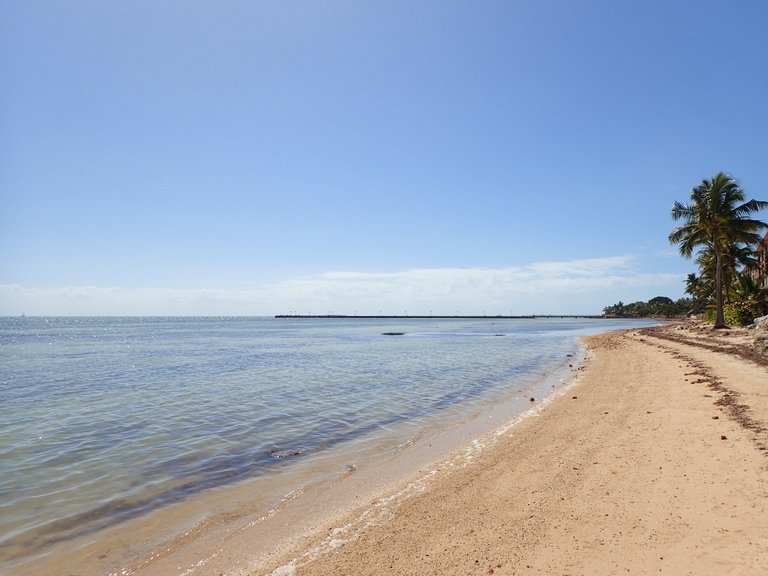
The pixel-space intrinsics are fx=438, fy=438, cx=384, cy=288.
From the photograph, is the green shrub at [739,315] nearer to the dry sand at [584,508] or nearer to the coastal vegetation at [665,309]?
the dry sand at [584,508]

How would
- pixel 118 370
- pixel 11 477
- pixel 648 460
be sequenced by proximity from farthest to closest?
pixel 118 370 < pixel 11 477 < pixel 648 460

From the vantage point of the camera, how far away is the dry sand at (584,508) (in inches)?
188

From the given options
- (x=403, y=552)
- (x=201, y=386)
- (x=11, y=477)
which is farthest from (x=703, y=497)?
(x=201, y=386)

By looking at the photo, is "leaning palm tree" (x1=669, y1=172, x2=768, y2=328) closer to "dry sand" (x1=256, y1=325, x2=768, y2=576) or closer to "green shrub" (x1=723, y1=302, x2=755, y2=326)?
"green shrub" (x1=723, y1=302, x2=755, y2=326)

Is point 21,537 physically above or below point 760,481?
below

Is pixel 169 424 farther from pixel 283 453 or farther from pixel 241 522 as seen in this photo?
pixel 241 522

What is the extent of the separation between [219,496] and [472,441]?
587 centimetres

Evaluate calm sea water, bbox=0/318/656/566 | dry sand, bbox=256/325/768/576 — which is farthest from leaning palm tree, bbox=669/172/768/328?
dry sand, bbox=256/325/768/576

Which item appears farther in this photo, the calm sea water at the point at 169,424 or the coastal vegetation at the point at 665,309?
the coastal vegetation at the point at 665,309

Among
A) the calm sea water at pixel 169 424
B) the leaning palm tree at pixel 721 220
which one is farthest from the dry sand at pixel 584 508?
the leaning palm tree at pixel 721 220

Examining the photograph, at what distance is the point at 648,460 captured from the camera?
7.77 meters

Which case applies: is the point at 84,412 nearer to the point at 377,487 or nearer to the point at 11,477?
the point at 11,477

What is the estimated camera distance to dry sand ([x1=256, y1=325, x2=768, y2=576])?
4.77m

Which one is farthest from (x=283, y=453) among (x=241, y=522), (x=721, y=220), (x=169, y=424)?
(x=721, y=220)
